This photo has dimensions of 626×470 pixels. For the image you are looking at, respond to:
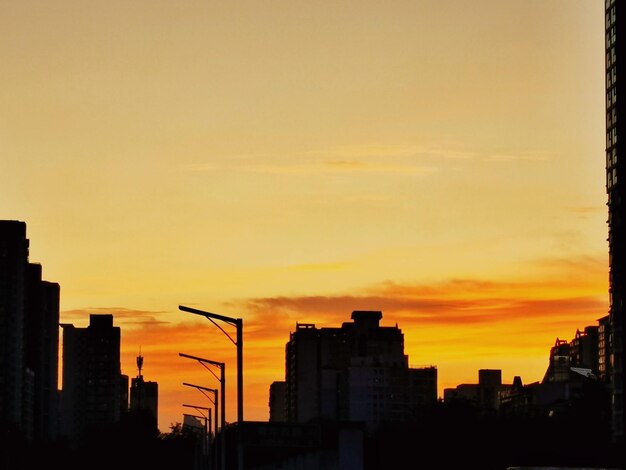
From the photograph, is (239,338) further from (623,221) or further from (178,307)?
(623,221)

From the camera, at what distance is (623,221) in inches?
848

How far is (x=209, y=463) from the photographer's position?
546 feet

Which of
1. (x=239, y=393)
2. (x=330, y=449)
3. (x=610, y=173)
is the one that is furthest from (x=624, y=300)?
(x=610, y=173)

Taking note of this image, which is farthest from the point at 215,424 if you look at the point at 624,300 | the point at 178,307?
the point at 624,300

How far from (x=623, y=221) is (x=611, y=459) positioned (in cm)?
18271

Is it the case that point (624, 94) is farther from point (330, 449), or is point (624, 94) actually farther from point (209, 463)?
point (209, 463)

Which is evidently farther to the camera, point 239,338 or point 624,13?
point 239,338

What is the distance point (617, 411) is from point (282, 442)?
4468 centimetres

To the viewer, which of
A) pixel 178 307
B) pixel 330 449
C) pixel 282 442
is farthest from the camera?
pixel 282 442

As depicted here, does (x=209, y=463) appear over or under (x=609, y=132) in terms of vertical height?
under

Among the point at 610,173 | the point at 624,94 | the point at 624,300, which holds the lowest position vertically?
the point at 624,300

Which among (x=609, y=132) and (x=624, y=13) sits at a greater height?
(x=609, y=132)

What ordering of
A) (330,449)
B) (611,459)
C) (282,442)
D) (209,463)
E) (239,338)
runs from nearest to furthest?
(239,338) → (330,449) → (282,442) → (209,463) → (611,459)

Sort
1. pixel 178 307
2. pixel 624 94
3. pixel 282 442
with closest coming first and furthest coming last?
pixel 624 94 < pixel 178 307 < pixel 282 442
